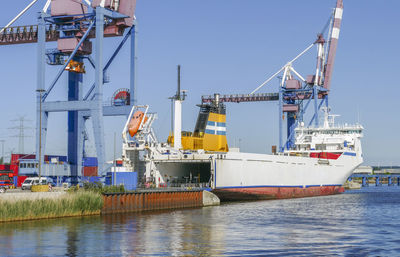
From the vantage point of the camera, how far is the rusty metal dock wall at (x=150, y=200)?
131 feet

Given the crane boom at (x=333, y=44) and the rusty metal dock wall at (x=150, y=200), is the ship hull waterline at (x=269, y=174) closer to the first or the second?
the rusty metal dock wall at (x=150, y=200)

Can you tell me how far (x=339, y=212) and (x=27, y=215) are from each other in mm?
22276

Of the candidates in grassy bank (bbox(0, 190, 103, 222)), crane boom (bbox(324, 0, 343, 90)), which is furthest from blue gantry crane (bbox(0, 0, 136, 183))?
crane boom (bbox(324, 0, 343, 90))

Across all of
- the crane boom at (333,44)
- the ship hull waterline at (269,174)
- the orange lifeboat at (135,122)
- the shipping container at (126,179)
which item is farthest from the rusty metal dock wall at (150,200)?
the crane boom at (333,44)

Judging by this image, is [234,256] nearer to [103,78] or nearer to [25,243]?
[25,243]

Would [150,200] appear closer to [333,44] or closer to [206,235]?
[206,235]

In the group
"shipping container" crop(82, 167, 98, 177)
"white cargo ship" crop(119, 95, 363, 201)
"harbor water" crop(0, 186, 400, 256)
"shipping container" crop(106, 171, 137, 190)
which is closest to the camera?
"harbor water" crop(0, 186, 400, 256)

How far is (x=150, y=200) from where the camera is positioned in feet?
142

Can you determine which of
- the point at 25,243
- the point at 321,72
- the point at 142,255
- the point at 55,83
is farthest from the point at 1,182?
the point at 321,72

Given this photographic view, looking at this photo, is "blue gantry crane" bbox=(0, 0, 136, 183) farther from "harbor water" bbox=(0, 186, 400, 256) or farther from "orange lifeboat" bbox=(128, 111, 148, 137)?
"harbor water" bbox=(0, 186, 400, 256)

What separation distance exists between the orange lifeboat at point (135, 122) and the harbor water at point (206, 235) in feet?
41.5

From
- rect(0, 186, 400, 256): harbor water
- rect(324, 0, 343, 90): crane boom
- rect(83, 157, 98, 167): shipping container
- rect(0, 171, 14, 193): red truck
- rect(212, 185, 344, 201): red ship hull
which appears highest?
rect(324, 0, 343, 90): crane boom

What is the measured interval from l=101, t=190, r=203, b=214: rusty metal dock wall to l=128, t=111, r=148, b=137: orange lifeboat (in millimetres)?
8259

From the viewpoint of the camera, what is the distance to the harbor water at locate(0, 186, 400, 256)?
2412 cm
